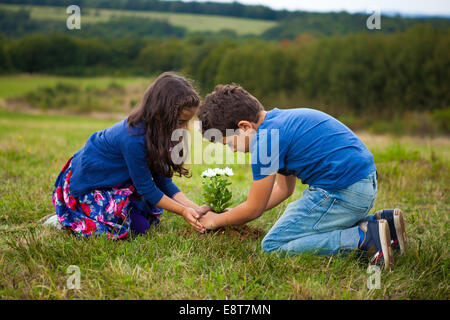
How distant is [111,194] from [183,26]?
3235 centimetres

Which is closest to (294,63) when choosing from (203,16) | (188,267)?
(203,16)

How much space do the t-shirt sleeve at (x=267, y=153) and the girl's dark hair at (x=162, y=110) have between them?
604mm

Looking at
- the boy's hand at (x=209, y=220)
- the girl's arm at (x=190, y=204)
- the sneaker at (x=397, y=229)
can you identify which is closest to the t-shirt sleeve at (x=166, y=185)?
the girl's arm at (x=190, y=204)

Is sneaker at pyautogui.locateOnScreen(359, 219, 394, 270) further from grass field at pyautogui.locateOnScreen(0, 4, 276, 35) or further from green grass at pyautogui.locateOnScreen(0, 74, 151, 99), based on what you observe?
grass field at pyautogui.locateOnScreen(0, 4, 276, 35)

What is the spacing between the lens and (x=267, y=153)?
→ 8.05 feet

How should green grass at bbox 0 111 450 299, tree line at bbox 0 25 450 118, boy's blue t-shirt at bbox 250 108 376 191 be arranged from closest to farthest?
1. green grass at bbox 0 111 450 299
2. boy's blue t-shirt at bbox 250 108 376 191
3. tree line at bbox 0 25 450 118

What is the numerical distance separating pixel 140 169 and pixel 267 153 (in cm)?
97

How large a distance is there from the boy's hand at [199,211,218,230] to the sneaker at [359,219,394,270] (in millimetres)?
1083

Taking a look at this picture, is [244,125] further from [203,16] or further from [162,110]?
[203,16]

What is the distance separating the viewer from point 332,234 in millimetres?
2652

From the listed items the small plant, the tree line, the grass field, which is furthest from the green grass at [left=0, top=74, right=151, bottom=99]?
the small plant

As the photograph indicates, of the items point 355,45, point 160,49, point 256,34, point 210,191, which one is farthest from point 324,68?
point 210,191

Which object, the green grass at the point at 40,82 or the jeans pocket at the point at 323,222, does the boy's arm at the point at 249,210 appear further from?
the green grass at the point at 40,82

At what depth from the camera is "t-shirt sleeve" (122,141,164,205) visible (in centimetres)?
271
